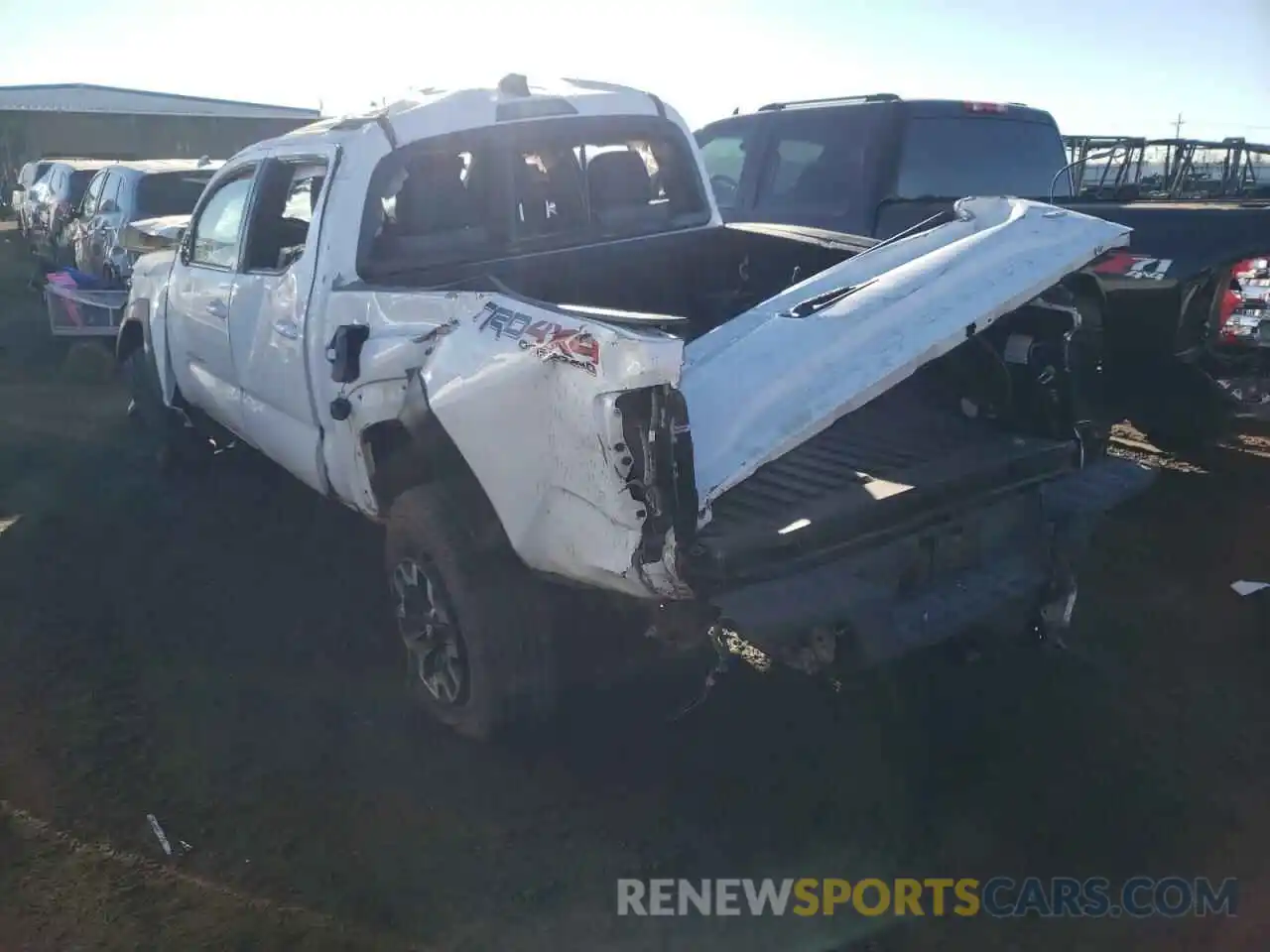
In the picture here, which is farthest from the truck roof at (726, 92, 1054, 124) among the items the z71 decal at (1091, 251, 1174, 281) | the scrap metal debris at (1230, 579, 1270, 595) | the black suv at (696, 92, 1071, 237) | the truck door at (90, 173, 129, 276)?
the truck door at (90, 173, 129, 276)

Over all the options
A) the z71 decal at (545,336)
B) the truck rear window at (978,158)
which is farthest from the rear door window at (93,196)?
the z71 decal at (545,336)

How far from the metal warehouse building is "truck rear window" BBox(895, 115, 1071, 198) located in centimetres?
3219

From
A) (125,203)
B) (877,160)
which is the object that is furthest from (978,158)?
(125,203)

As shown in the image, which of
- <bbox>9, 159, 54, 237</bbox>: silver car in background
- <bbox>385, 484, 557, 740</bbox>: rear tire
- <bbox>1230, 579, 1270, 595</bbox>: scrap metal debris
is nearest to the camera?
<bbox>385, 484, 557, 740</bbox>: rear tire

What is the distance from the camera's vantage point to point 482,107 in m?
4.35

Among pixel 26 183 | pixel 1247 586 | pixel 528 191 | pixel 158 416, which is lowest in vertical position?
pixel 1247 586

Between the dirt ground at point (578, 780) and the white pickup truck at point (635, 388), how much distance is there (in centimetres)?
40

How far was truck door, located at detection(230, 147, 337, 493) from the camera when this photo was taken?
4.26 m

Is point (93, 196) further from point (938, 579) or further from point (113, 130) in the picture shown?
point (113, 130)

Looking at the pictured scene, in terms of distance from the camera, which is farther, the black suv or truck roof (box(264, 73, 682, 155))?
the black suv

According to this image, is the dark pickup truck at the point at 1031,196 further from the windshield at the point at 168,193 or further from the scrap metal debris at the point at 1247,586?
the windshield at the point at 168,193

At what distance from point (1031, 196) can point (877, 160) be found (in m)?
1.28

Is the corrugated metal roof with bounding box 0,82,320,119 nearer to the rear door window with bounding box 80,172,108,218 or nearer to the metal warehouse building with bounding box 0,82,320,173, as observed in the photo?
the metal warehouse building with bounding box 0,82,320,173

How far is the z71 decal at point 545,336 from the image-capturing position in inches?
106
